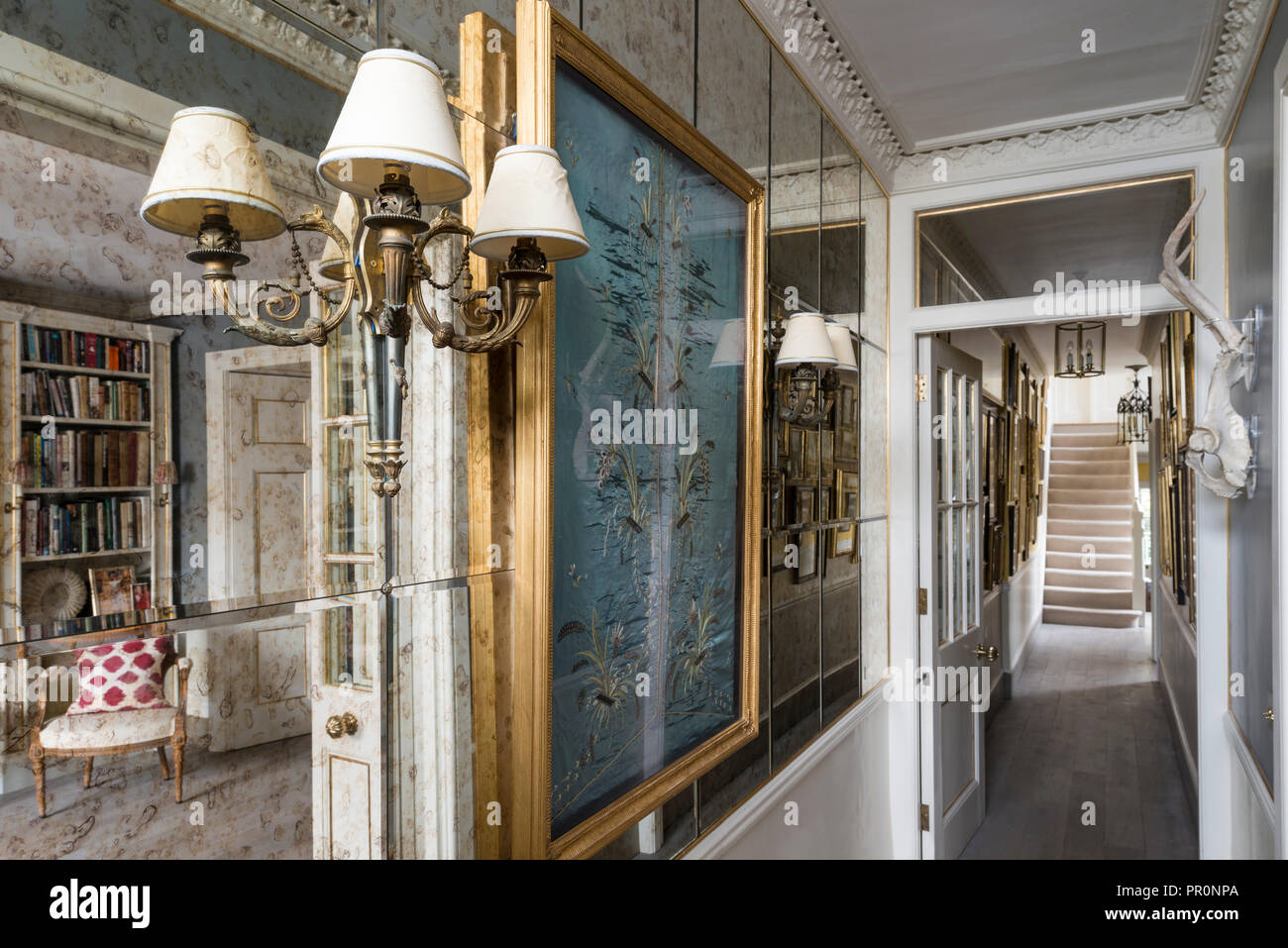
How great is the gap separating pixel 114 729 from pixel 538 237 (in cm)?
66

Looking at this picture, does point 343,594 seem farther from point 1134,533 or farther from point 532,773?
point 1134,533

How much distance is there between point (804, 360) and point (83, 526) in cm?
171

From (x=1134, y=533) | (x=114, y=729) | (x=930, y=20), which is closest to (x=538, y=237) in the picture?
(x=114, y=729)

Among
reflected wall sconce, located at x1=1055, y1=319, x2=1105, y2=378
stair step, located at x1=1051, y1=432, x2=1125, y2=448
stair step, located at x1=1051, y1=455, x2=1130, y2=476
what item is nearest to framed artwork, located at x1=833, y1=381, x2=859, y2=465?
reflected wall sconce, located at x1=1055, y1=319, x2=1105, y2=378

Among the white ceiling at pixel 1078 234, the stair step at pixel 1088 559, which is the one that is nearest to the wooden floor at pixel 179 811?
the white ceiling at pixel 1078 234

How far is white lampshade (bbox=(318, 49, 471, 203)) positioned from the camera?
2.49 feet

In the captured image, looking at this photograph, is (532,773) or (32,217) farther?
(532,773)

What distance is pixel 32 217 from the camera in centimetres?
60

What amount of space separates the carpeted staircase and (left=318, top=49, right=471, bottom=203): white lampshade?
1029 centimetres

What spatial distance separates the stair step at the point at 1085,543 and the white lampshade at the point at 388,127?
36.0 ft

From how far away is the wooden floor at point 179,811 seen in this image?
614 millimetres

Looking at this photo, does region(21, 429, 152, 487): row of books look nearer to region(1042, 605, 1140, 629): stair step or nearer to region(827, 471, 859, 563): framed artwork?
region(827, 471, 859, 563): framed artwork

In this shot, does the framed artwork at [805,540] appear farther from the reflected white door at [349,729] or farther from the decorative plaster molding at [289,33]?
the decorative plaster molding at [289,33]

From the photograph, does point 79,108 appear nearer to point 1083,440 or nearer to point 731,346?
point 731,346
